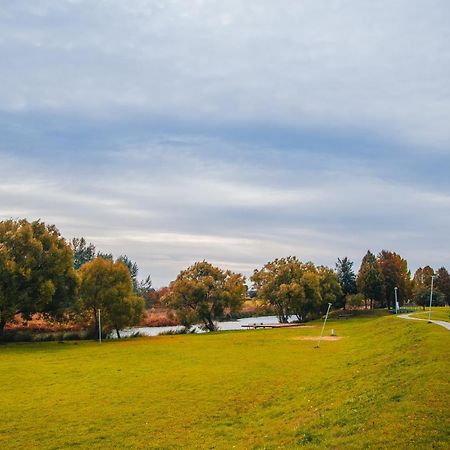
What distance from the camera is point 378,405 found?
17.5m

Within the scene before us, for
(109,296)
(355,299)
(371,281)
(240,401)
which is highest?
(371,281)

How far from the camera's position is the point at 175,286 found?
8312cm

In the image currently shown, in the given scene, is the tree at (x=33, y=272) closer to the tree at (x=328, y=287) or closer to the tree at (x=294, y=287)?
the tree at (x=294, y=287)

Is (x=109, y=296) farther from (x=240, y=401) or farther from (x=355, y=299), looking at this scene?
(x=355, y=299)

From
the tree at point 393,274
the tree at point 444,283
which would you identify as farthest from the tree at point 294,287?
the tree at point 444,283

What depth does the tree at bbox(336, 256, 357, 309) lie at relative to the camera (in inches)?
4466

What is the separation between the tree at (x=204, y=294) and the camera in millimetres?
82375

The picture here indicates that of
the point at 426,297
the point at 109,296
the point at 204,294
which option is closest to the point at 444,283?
the point at 426,297

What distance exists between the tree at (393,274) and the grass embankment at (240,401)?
3032 inches

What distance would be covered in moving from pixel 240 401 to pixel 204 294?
60.3 meters

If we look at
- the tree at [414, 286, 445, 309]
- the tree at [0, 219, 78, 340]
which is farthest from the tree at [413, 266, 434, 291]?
the tree at [0, 219, 78, 340]

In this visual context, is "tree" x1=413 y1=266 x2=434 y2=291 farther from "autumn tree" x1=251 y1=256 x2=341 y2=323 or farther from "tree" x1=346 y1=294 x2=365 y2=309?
"autumn tree" x1=251 y1=256 x2=341 y2=323

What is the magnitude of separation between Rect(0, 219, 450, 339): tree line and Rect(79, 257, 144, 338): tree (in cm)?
14

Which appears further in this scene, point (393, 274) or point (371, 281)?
point (393, 274)
